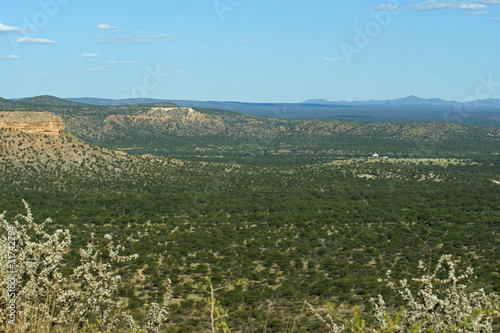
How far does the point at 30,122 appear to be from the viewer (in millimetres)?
57062

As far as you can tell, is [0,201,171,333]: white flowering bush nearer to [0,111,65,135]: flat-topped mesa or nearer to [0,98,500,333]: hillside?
[0,98,500,333]: hillside

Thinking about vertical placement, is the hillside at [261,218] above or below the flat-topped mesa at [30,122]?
below

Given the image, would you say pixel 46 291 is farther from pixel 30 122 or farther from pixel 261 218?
pixel 30 122

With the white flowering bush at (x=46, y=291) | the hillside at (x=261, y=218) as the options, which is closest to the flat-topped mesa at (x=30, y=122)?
the hillside at (x=261, y=218)

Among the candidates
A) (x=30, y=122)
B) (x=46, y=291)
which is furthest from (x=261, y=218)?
(x=30, y=122)

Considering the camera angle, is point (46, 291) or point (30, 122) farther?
point (30, 122)

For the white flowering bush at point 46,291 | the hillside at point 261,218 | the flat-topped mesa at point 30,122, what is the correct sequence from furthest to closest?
1. the flat-topped mesa at point 30,122
2. the hillside at point 261,218
3. the white flowering bush at point 46,291

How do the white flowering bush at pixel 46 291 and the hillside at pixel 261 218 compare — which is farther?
the hillside at pixel 261 218

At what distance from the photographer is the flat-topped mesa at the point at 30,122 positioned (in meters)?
56.8

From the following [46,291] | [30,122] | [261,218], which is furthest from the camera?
[30,122]

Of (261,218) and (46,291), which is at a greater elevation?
(46,291)

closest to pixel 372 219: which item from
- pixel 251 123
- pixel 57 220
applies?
pixel 57 220

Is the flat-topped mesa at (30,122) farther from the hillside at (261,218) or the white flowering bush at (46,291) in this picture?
the white flowering bush at (46,291)

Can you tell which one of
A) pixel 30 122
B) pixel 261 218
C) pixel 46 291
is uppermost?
pixel 46 291
